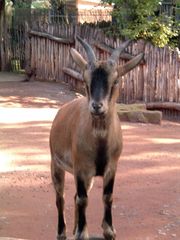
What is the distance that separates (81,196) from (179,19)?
48.5ft

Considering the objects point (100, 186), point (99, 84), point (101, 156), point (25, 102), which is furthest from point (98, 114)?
point (25, 102)

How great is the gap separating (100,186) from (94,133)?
3180mm

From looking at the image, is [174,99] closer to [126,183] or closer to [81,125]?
[126,183]

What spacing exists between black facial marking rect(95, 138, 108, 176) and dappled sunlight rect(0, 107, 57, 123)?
296 inches

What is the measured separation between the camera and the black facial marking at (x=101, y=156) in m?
3.96

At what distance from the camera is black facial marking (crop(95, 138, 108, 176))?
156 inches

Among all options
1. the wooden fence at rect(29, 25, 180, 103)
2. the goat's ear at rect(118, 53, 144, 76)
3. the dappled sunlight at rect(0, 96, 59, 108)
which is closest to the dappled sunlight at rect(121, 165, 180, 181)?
the goat's ear at rect(118, 53, 144, 76)

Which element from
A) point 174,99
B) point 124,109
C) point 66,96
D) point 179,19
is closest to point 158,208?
point 124,109

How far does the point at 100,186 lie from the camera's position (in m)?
7.01

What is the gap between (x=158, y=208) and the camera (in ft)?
20.3

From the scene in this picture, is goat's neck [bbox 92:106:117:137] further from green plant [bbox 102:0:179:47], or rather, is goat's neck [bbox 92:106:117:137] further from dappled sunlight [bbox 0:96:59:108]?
green plant [bbox 102:0:179:47]

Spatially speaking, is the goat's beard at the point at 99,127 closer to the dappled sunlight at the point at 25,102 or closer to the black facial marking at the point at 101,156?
the black facial marking at the point at 101,156

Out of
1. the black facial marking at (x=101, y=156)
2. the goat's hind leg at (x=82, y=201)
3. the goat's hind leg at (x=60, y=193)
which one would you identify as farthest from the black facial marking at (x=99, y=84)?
the goat's hind leg at (x=60, y=193)

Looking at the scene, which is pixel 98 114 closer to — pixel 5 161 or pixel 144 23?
pixel 5 161
